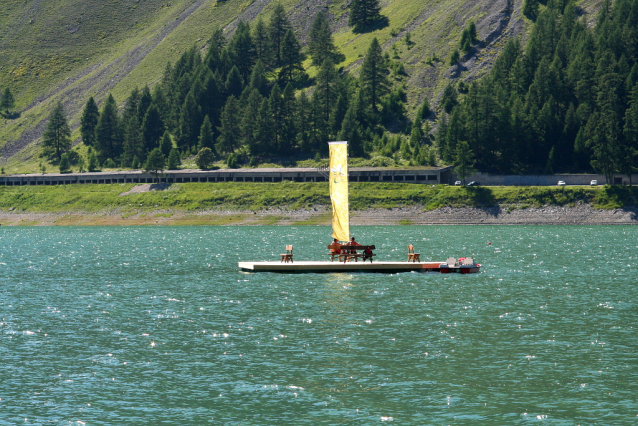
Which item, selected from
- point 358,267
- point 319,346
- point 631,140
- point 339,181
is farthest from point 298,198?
point 319,346

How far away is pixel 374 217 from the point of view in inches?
6289

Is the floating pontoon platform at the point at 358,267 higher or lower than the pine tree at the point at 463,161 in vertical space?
lower

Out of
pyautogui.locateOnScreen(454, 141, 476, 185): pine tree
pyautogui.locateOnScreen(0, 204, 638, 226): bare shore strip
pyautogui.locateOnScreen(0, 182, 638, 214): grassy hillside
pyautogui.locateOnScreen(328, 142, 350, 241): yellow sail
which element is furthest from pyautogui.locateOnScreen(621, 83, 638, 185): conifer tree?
pyautogui.locateOnScreen(328, 142, 350, 241): yellow sail

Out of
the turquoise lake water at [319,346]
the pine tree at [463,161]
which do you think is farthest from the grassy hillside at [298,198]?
the turquoise lake water at [319,346]

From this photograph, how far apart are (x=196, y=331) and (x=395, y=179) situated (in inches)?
5549

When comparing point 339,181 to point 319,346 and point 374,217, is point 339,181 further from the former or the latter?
point 374,217

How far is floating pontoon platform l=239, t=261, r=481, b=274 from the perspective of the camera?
2768 inches

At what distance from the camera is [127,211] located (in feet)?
589

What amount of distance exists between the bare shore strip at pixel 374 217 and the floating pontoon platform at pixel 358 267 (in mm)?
84534

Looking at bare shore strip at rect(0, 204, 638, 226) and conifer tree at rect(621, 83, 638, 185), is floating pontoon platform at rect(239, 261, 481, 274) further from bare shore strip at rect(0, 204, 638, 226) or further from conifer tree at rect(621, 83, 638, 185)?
conifer tree at rect(621, 83, 638, 185)

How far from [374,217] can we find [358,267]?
292 feet

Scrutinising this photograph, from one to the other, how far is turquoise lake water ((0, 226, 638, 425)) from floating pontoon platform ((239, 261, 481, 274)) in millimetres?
1359

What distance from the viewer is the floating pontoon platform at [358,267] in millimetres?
70319

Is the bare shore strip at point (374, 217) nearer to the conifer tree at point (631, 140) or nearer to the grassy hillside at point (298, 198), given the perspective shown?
the grassy hillside at point (298, 198)
